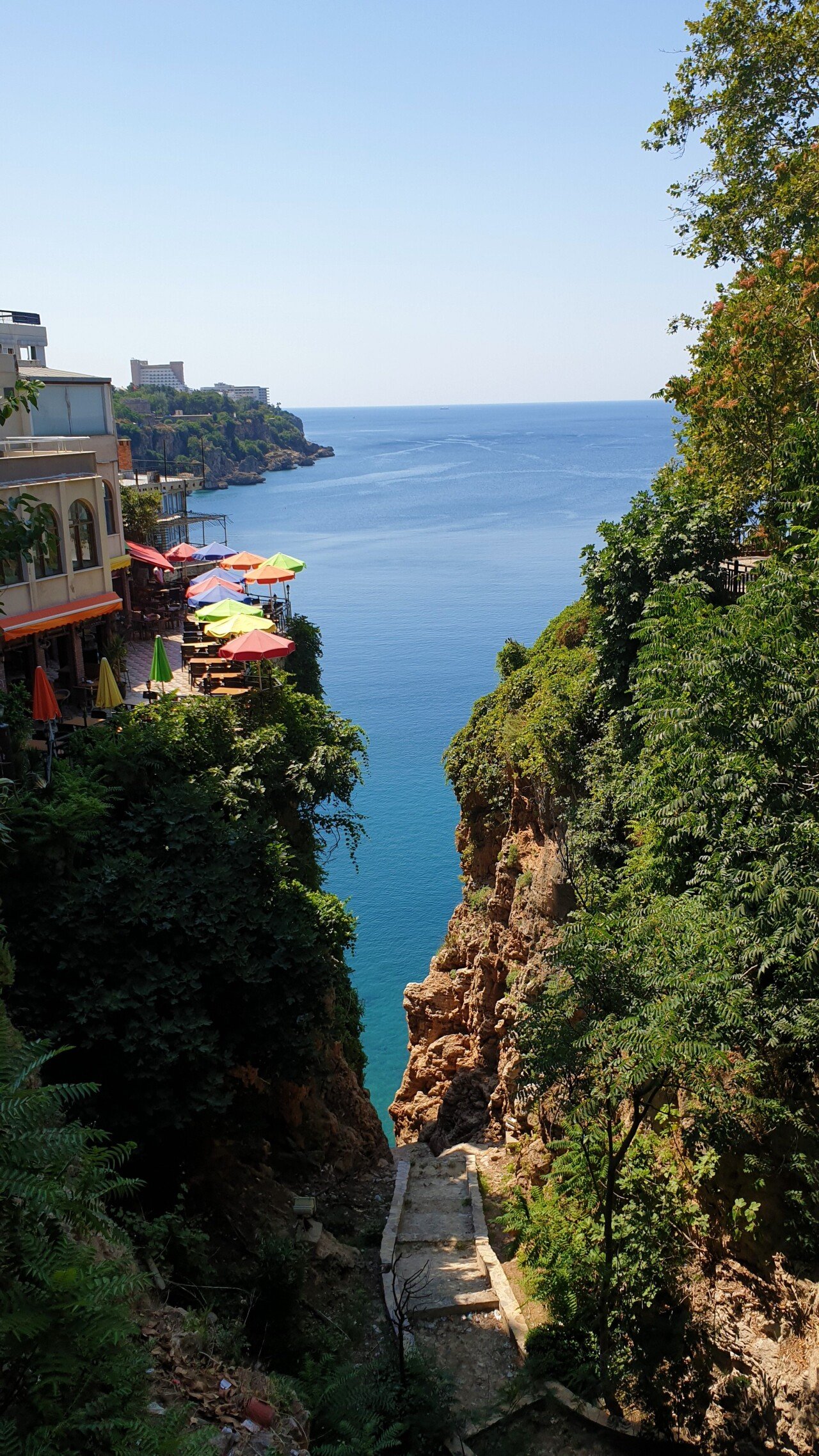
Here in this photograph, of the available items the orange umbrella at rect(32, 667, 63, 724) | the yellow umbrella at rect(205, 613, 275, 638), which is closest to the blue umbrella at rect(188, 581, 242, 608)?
the yellow umbrella at rect(205, 613, 275, 638)

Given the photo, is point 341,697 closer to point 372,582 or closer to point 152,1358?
point 372,582

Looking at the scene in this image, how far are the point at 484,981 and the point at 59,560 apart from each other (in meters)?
13.1

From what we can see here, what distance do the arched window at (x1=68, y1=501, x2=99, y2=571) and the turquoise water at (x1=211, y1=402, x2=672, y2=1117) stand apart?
561 inches

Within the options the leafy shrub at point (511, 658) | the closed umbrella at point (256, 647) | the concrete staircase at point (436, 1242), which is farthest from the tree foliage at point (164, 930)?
the leafy shrub at point (511, 658)

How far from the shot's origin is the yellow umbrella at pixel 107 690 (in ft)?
62.7

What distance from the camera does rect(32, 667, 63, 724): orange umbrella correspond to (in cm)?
1554

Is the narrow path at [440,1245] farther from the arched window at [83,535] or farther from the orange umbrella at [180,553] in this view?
the orange umbrella at [180,553]

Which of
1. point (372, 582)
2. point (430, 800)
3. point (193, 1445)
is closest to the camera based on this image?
point (193, 1445)

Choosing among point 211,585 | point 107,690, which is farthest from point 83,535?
point 211,585

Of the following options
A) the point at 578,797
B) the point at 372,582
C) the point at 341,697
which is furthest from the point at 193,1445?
the point at 372,582

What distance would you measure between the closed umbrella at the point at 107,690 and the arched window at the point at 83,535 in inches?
159

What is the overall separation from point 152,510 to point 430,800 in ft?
57.6

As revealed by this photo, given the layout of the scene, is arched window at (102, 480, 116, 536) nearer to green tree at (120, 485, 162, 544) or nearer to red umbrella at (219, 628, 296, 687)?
red umbrella at (219, 628, 296, 687)

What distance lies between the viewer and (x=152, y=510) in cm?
3538
